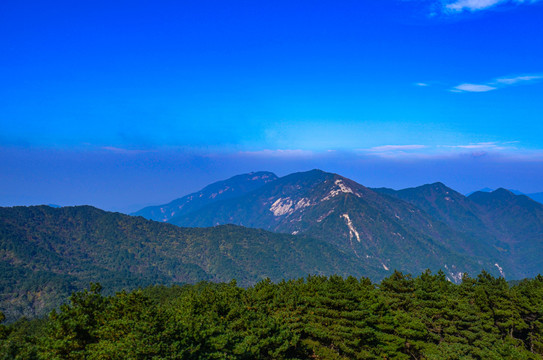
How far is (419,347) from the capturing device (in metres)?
64.6

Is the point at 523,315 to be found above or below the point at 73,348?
below

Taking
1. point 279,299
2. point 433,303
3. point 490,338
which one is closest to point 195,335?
point 279,299

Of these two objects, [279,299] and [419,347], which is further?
[279,299]

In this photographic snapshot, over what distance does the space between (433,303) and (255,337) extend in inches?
1403

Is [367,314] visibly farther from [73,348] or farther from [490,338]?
[73,348]

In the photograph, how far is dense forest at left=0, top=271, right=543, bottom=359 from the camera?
3903cm

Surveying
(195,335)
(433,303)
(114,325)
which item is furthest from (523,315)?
(114,325)

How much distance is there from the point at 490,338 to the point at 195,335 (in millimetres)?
50204

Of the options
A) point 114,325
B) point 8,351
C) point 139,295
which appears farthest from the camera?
point 139,295

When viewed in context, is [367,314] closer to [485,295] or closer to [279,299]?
[279,299]

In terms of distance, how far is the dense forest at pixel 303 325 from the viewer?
39.0 meters

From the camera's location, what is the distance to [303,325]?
6081 centimetres

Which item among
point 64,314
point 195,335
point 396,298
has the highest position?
point 64,314

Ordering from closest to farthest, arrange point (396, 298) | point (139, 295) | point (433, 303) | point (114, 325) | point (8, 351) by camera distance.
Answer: point (8, 351) → point (114, 325) → point (139, 295) → point (433, 303) → point (396, 298)
